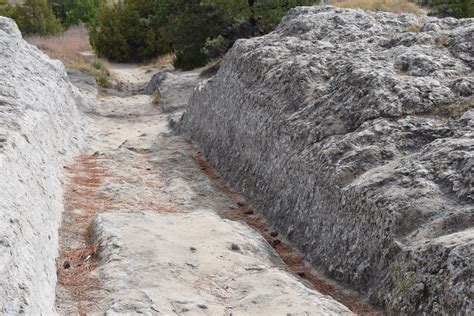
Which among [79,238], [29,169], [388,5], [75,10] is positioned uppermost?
[388,5]

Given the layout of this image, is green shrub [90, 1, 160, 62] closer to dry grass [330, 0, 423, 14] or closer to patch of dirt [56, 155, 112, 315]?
dry grass [330, 0, 423, 14]

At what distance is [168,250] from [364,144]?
290cm

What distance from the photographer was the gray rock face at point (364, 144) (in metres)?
5.69

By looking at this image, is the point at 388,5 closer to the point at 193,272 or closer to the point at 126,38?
the point at 126,38

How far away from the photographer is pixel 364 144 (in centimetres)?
766

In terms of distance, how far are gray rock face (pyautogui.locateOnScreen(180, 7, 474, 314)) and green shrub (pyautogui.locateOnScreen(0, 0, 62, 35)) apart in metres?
31.0

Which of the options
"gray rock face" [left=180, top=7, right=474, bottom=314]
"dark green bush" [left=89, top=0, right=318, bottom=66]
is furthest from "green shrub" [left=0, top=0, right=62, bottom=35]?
"gray rock face" [left=180, top=7, right=474, bottom=314]

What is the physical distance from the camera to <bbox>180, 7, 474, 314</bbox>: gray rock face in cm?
569

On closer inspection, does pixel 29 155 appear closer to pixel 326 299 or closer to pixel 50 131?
pixel 50 131

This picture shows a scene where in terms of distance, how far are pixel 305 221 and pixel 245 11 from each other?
49.0ft

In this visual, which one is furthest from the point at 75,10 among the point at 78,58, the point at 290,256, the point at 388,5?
the point at 290,256

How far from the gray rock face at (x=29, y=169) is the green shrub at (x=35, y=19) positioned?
28321mm

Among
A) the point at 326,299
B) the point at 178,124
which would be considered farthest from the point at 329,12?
the point at 326,299

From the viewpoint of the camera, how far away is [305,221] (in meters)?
7.79
